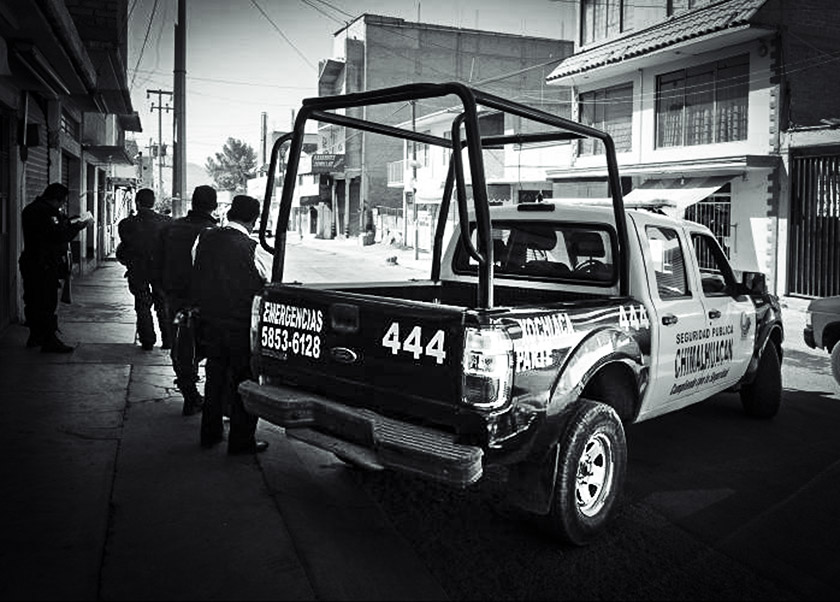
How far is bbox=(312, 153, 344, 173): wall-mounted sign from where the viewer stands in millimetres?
49156

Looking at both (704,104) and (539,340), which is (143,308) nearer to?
(539,340)

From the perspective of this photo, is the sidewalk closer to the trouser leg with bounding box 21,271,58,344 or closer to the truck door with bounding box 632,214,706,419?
the trouser leg with bounding box 21,271,58,344

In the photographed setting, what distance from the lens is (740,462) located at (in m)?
5.39

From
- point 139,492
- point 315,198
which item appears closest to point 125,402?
point 139,492

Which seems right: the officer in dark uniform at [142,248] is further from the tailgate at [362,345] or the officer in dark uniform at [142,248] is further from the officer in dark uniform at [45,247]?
the tailgate at [362,345]

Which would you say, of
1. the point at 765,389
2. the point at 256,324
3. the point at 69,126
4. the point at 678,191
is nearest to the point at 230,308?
the point at 256,324

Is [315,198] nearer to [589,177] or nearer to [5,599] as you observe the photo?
[589,177]

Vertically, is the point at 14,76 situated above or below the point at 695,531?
above

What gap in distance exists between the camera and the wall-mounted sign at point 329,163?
4916 centimetres

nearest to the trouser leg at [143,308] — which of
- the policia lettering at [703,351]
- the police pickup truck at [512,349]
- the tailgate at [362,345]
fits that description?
the police pickup truck at [512,349]

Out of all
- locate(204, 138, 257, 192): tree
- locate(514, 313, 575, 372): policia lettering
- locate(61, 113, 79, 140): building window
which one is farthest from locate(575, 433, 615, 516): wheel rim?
locate(204, 138, 257, 192): tree

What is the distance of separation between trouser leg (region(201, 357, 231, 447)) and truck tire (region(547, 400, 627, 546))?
261 cm

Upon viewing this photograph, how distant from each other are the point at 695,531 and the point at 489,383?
1.64 meters

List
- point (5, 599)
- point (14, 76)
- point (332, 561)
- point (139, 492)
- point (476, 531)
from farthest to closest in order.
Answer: point (14, 76)
point (139, 492)
point (476, 531)
point (332, 561)
point (5, 599)
